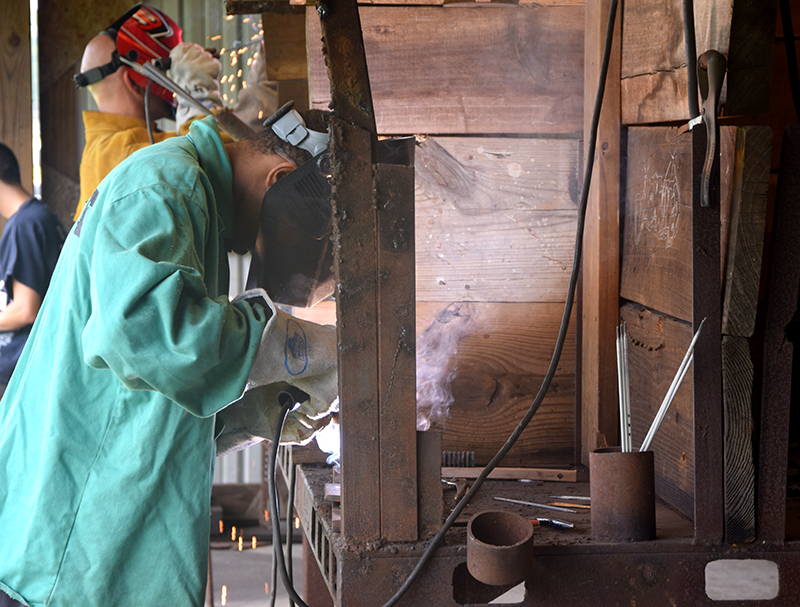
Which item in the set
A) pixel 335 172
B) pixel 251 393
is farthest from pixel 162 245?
pixel 251 393

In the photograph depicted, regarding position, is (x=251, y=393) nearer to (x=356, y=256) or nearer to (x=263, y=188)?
(x=263, y=188)

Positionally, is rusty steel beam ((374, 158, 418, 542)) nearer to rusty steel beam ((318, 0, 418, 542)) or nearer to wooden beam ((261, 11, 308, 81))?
rusty steel beam ((318, 0, 418, 542))

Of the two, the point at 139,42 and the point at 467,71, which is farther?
the point at 139,42

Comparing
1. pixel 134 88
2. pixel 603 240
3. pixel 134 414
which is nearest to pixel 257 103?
pixel 134 88

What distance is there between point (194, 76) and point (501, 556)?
3.38m

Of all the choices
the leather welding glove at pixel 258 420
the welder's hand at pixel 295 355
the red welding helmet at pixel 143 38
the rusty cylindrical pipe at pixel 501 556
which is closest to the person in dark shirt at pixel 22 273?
the red welding helmet at pixel 143 38

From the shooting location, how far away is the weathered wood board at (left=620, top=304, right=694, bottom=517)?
1460 mm

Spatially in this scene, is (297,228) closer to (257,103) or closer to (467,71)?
(467,71)

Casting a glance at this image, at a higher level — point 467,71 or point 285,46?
point 285,46

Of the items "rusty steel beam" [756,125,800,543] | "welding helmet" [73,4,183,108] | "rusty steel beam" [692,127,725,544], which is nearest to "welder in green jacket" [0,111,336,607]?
"rusty steel beam" [692,127,725,544]

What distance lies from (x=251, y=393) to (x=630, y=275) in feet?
3.37

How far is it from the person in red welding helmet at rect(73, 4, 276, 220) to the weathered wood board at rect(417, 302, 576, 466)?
236cm

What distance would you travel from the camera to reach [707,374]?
1239mm

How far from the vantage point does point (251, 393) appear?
172cm
